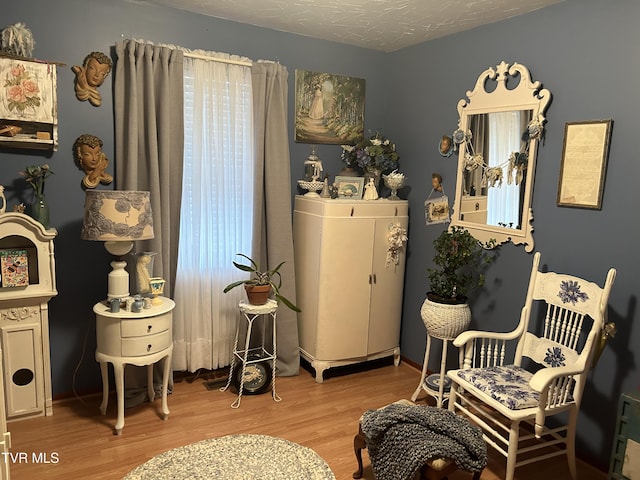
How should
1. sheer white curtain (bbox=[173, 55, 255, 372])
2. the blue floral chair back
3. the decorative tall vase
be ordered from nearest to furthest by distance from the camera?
1. the blue floral chair back
2. the decorative tall vase
3. sheer white curtain (bbox=[173, 55, 255, 372])

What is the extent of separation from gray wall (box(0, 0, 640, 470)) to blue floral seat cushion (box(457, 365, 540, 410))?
424mm

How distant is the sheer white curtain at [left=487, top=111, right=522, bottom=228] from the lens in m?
2.91

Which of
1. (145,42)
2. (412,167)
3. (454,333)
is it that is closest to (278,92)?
(145,42)

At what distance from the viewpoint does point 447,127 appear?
11.2ft

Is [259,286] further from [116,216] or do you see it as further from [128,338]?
[116,216]

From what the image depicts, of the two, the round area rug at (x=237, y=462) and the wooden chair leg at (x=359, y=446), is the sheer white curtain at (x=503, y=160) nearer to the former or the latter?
the wooden chair leg at (x=359, y=446)

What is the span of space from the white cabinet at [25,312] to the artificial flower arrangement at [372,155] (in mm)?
2115

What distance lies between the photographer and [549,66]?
2707 millimetres

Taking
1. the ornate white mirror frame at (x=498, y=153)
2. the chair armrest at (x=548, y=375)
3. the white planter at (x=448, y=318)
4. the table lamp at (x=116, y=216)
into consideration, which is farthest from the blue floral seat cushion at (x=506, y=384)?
the table lamp at (x=116, y=216)

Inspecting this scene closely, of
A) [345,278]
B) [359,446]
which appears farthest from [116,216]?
[359,446]

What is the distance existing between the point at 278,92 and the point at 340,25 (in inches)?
24.1

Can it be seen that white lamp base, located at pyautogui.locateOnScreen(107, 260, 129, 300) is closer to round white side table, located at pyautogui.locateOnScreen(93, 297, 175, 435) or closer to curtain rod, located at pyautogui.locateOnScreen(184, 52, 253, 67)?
round white side table, located at pyautogui.locateOnScreen(93, 297, 175, 435)

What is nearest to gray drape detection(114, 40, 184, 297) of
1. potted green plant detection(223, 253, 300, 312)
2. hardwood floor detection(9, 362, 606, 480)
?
potted green plant detection(223, 253, 300, 312)

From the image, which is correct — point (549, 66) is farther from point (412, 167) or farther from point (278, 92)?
point (278, 92)
